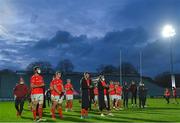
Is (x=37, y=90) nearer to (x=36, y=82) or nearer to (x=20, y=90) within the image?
(x=36, y=82)

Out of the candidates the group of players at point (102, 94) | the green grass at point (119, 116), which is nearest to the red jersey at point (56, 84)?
the group of players at point (102, 94)

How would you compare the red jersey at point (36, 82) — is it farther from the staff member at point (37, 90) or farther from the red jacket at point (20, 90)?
the red jacket at point (20, 90)

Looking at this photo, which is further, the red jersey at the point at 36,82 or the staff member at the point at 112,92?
the staff member at the point at 112,92

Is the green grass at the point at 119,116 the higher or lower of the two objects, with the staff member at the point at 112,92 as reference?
lower

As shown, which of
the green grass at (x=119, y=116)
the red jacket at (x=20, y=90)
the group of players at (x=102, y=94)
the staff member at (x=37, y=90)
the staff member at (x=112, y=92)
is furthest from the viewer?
the staff member at (x=112, y=92)

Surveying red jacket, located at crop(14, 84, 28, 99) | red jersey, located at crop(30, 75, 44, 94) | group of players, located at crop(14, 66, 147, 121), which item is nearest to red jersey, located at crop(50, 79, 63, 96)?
group of players, located at crop(14, 66, 147, 121)

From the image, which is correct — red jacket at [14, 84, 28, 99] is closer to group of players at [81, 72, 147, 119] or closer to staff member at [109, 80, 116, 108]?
group of players at [81, 72, 147, 119]

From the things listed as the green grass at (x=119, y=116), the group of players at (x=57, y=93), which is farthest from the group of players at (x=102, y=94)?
the green grass at (x=119, y=116)

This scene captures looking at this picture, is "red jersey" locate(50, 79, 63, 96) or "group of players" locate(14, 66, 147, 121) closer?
"group of players" locate(14, 66, 147, 121)

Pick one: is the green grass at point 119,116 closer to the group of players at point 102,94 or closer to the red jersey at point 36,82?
the group of players at point 102,94

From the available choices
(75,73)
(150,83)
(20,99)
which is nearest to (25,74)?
(75,73)

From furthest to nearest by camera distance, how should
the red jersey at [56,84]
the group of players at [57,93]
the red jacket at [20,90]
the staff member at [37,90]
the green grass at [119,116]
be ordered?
the red jacket at [20,90] → the red jersey at [56,84] → the green grass at [119,116] → the group of players at [57,93] → the staff member at [37,90]

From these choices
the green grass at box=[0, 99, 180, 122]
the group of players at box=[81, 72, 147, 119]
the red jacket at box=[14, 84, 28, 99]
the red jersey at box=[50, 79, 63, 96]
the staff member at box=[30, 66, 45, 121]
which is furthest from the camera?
the red jacket at box=[14, 84, 28, 99]

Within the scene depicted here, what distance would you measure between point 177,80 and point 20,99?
323 feet
